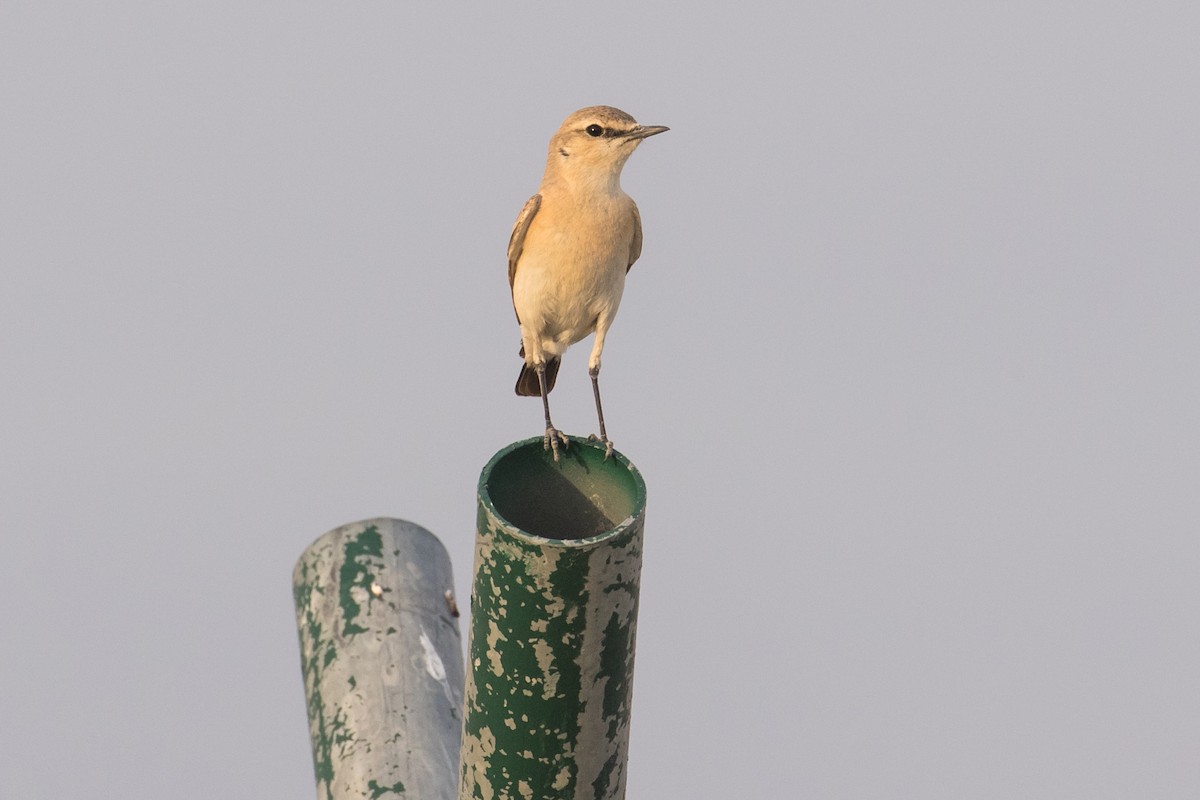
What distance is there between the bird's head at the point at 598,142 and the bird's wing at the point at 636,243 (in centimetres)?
33

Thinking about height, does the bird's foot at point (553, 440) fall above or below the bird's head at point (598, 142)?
below

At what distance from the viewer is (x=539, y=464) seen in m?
10.3

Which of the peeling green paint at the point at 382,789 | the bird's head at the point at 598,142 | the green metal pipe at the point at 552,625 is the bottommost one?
the peeling green paint at the point at 382,789

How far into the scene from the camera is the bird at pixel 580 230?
11.7 meters

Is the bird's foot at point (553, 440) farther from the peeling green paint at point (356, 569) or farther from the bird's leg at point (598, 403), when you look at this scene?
the peeling green paint at point (356, 569)

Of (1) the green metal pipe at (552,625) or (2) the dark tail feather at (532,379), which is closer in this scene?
(1) the green metal pipe at (552,625)

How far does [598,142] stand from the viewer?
38.4 ft

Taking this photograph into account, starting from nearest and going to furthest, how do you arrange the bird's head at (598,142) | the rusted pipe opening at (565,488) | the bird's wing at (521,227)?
the rusted pipe opening at (565,488) → the bird's head at (598,142) → the bird's wing at (521,227)

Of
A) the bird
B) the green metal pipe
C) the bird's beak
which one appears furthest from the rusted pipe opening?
the bird's beak

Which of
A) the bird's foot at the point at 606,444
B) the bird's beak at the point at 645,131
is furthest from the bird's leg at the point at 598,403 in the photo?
the bird's beak at the point at 645,131

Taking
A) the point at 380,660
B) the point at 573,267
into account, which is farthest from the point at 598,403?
the point at 380,660

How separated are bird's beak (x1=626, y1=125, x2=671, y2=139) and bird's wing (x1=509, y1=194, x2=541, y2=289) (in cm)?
80

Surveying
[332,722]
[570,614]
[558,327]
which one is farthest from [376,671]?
[570,614]

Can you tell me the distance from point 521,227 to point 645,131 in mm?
1076
